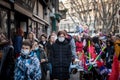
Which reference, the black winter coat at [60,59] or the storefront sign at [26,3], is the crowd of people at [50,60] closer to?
the black winter coat at [60,59]

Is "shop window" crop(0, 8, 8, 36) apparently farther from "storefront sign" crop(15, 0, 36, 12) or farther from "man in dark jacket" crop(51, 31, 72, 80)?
"man in dark jacket" crop(51, 31, 72, 80)

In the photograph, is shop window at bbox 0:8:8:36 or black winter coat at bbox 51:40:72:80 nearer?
black winter coat at bbox 51:40:72:80

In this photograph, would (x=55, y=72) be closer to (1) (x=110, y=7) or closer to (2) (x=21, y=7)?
(2) (x=21, y=7)

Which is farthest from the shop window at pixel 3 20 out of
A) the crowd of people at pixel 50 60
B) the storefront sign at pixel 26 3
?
the storefront sign at pixel 26 3

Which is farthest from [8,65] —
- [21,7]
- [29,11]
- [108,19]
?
[108,19]

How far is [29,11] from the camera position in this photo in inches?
659

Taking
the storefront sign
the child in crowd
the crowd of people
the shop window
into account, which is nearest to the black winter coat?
the crowd of people

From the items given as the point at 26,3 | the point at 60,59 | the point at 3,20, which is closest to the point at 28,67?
the point at 60,59

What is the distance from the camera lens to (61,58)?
9.13m

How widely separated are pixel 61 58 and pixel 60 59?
0.11 feet

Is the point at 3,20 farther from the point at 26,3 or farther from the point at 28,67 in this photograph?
the point at 28,67

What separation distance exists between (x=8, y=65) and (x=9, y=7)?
246 inches

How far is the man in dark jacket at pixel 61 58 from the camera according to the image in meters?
9.13

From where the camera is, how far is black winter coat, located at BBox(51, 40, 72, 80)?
30.0ft
